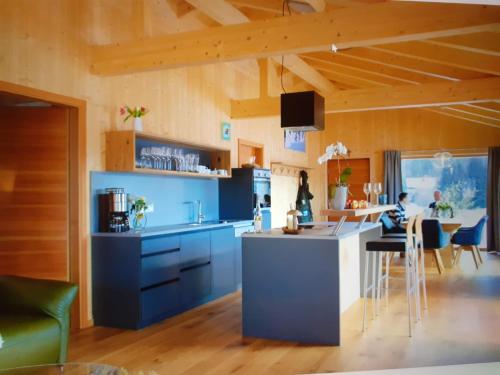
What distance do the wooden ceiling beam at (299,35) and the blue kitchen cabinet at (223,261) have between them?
2179 millimetres

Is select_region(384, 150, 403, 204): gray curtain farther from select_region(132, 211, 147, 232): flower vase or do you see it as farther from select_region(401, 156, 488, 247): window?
select_region(132, 211, 147, 232): flower vase

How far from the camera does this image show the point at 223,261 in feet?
19.7

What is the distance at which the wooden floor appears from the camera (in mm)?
3562

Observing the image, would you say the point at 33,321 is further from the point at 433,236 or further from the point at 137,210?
the point at 433,236

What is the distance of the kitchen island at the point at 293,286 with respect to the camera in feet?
13.3

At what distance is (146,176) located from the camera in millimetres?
5527

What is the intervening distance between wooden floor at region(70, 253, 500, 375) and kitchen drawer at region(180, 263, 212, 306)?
0.46 feet

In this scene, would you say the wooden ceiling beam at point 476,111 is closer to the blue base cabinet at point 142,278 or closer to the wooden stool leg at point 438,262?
the wooden stool leg at point 438,262

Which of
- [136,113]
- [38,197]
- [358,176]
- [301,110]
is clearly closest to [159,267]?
[38,197]

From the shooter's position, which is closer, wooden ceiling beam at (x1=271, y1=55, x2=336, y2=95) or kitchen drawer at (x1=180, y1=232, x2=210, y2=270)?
kitchen drawer at (x1=180, y1=232, x2=210, y2=270)

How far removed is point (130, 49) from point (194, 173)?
1761 millimetres

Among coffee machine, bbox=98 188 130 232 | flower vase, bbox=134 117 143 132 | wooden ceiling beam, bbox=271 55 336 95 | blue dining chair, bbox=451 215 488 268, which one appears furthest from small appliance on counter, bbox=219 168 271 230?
blue dining chair, bbox=451 215 488 268

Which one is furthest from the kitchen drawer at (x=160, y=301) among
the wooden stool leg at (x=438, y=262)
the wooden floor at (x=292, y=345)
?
the wooden stool leg at (x=438, y=262)

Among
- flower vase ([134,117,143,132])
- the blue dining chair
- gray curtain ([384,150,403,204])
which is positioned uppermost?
flower vase ([134,117,143,132])
